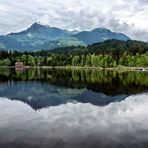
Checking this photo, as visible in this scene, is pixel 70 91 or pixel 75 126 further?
pixel 70 91

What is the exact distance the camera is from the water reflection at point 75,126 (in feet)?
89.4

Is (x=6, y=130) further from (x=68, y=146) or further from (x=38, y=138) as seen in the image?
(x=68, y=146)

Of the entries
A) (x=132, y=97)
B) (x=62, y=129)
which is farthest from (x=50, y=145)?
(x=132, y=97)

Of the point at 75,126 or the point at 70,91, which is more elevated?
the point at 75,126

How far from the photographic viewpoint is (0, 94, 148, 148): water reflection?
27234 millimetres

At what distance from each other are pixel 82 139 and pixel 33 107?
2013 centimetres

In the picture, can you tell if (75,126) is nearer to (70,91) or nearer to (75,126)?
(75,126)

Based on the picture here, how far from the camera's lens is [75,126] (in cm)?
3372

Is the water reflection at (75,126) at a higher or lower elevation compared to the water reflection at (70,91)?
higher

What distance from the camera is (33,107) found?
4753cm

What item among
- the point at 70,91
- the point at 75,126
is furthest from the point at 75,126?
the point at 70,91

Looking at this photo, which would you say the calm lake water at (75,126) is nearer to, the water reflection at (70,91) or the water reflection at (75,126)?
the water reflection at (75,126)

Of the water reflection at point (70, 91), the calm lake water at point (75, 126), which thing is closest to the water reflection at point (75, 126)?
the calm lake water at point (75, 126)

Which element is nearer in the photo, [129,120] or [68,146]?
[68,146]
